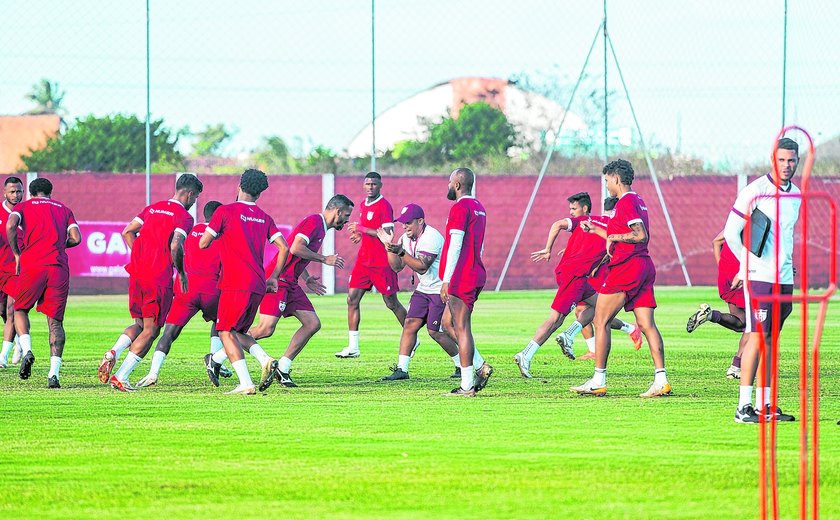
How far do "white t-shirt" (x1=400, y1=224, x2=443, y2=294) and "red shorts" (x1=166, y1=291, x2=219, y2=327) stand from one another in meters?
1.88

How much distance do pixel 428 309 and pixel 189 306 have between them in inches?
93.2

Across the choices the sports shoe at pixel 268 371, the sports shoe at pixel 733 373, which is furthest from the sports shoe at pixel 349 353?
the sports shoe at pixel 733 373

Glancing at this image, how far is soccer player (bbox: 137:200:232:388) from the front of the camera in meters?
12.1

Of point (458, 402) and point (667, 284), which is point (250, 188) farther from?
point (667, 284)

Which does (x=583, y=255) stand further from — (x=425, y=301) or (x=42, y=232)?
(x=42, y=232)

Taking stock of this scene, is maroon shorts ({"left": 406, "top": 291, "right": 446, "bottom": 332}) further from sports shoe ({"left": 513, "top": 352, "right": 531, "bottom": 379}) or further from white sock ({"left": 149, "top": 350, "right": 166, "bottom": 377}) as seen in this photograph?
white sock ({"left": 149, "top": 350, "right": 166, "bottom": 377})

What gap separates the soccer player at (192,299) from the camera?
1213 centimetres

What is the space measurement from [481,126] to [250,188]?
44.9 m

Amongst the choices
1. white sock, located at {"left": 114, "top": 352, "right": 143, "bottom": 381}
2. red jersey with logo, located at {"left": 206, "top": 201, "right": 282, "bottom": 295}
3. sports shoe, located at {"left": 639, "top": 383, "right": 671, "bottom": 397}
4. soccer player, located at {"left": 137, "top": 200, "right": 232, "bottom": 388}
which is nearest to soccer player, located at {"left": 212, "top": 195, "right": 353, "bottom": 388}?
soccer player, located at {"left": 137, "top": 200, "right": 232, "bottom": 388}

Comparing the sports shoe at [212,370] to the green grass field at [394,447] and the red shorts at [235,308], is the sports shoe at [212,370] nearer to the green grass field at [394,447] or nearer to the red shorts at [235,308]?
the green grass field at [394,447]

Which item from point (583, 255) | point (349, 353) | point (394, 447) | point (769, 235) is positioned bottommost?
point (349, 353)

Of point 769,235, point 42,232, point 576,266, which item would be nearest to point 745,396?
point 769,235

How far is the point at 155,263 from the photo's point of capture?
12.1 metres

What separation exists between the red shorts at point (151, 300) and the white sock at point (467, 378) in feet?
9.30
